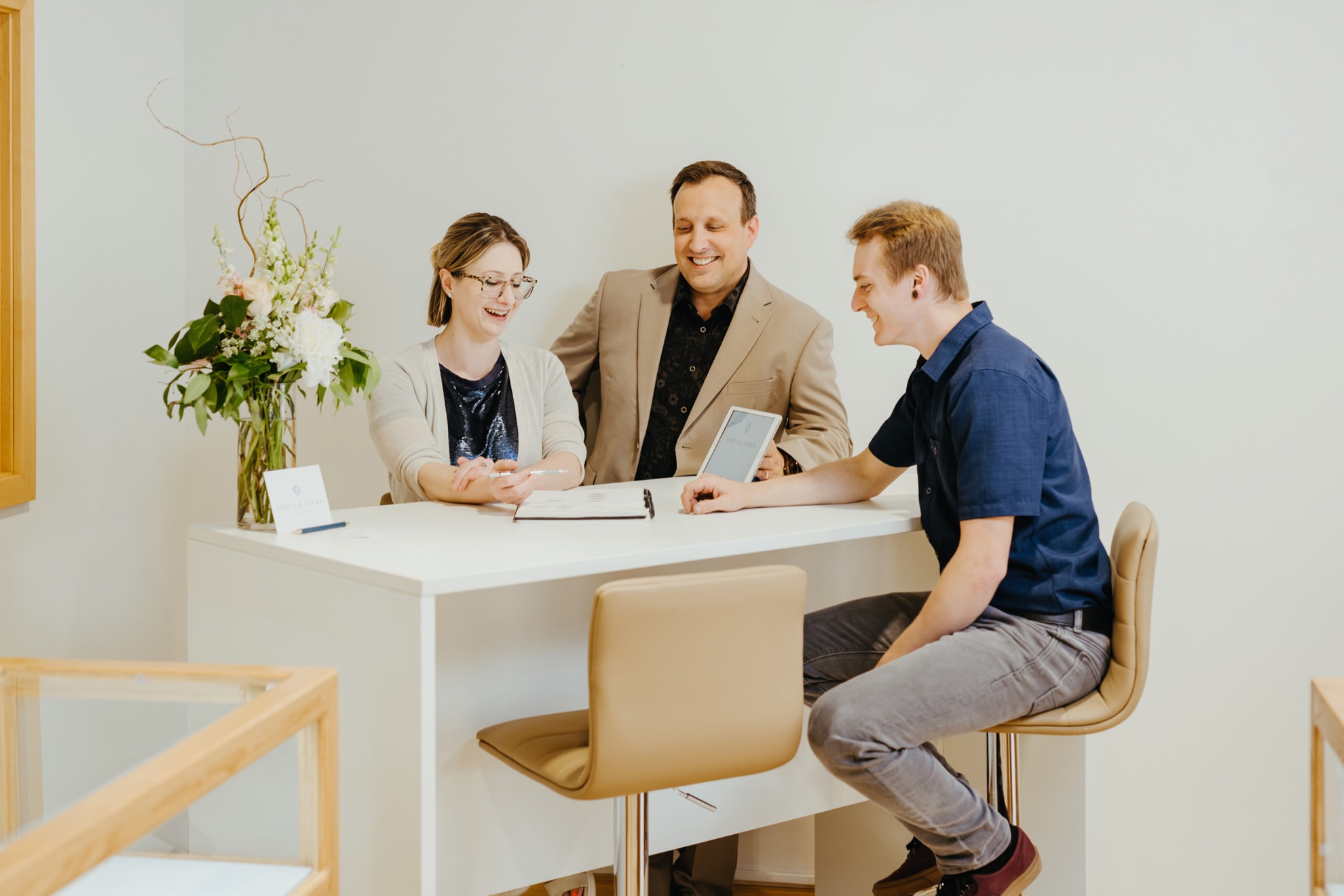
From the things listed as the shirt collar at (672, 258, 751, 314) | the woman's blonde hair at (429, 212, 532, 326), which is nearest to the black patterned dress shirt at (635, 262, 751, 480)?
the shirt collar at (672, 258, 751, 314)

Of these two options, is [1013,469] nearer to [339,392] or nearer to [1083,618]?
[1083,618]

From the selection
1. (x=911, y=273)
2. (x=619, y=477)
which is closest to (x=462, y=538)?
(x=911, y=273)

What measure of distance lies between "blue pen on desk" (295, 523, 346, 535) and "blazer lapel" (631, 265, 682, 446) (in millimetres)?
1234

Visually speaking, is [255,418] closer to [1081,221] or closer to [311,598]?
[311,598]

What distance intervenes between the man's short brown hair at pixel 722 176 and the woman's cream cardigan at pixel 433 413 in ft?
2.20

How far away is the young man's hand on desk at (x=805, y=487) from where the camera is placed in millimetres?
2205

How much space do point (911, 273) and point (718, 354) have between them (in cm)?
99

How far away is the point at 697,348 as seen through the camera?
3131 millimetres

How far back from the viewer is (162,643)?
3580mm

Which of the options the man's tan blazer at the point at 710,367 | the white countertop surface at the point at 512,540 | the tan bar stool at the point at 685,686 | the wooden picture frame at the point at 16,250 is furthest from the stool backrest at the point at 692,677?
the wooden picture frame at the point at 16,250

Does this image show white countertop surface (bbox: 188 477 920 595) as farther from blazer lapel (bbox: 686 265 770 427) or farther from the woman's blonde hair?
blazer lapel (bbox: 686 265 770 427)

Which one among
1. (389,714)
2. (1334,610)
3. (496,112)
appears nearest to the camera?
(389,714)

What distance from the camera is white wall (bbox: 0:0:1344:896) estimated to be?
297 cm

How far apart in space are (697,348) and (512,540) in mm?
1414
